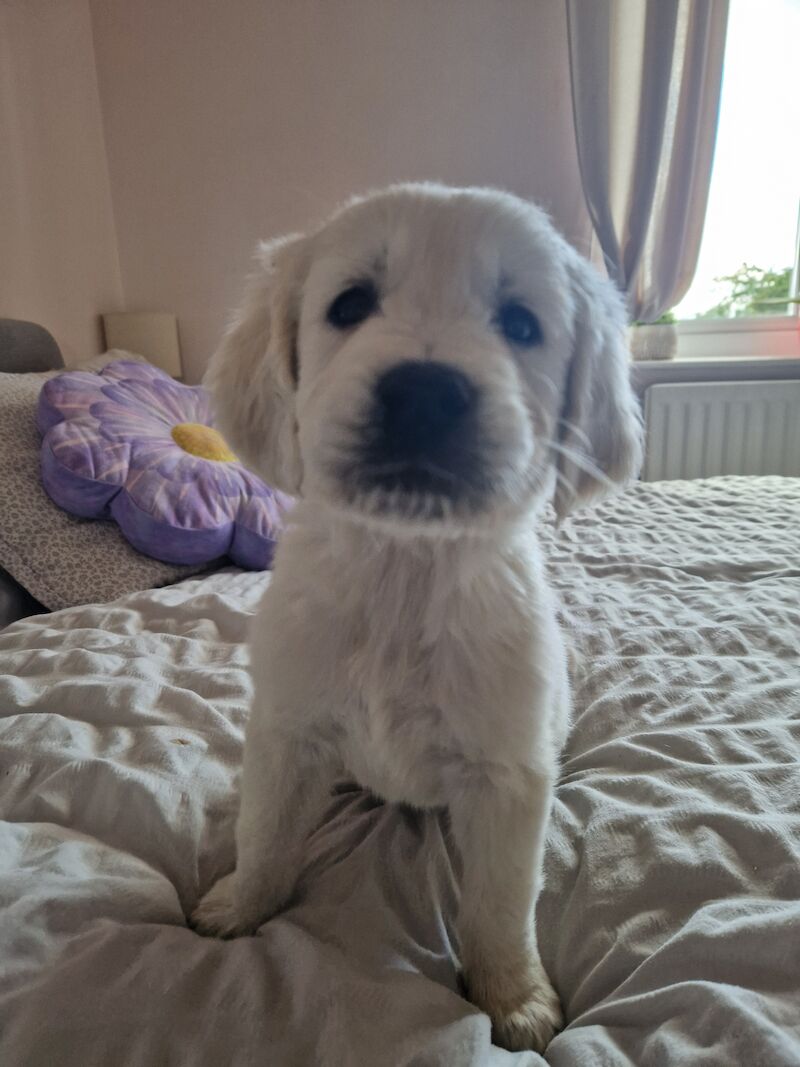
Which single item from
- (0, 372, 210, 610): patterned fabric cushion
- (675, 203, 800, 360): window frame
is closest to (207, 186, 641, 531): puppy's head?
(0, 372, 210, 610): patterned fabric cushion

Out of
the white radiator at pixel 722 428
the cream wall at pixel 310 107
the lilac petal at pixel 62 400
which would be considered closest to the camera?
the lilac petal at pixel 62 400

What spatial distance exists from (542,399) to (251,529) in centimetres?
113

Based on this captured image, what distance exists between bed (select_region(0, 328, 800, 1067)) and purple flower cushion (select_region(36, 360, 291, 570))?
35cm

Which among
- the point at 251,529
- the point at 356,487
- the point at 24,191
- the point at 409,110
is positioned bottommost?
the point at 251,529

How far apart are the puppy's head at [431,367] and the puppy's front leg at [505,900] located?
30cm

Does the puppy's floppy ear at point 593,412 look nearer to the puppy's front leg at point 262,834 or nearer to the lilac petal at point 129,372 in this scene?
the puppy's front leg at point 262,834

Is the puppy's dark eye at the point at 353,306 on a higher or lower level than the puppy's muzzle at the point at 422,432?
higher

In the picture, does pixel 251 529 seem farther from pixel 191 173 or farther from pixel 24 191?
pixel 191 173

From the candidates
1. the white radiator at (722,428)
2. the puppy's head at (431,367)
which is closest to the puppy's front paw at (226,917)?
the puppy's head at (431,367)

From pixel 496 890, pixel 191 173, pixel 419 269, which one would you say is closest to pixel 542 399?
pixel 419 269

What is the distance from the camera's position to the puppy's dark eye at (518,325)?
745 mm

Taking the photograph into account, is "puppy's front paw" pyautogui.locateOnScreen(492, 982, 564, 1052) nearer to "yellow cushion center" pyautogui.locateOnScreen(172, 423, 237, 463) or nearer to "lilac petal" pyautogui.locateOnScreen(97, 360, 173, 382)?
"yellow cushion center" pyautogui.locateOnScreen(172, 423, 237, 463)

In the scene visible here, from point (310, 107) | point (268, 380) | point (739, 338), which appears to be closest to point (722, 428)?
point (739, 338)

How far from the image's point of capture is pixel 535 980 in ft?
2.28
